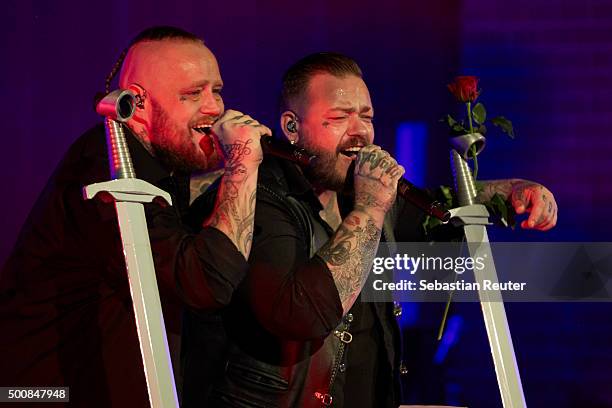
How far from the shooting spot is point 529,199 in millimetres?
2521

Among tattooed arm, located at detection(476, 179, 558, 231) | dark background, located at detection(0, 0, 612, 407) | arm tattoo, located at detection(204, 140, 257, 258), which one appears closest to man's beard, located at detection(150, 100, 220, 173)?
arm tattoo, located at detection(204, 140, 257, 258)

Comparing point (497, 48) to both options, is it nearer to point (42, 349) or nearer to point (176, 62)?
point (176, 62)

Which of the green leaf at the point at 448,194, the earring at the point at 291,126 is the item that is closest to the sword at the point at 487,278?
Answer: the green leaf at the point at 448,194

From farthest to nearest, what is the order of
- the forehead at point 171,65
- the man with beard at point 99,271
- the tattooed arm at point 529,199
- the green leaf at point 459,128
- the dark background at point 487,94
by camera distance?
the dark background at point 487,94 < the tattooed arm at point 529,199 < the forehead at point 171,65 < the green leaf at point 459,128 < the man with beard at point 99,271

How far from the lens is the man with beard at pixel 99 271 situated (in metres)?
1.96

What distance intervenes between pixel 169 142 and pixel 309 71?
47 centimetres

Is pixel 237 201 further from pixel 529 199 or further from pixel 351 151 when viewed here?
pixel 529 199

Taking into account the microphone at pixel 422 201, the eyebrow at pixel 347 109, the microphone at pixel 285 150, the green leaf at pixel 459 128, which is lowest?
the microphone at pixel 422 201

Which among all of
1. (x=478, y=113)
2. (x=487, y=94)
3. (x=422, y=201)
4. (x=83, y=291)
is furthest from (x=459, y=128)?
(x=487, y=94)

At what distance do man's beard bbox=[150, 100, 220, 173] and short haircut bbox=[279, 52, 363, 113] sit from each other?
1.25 feet

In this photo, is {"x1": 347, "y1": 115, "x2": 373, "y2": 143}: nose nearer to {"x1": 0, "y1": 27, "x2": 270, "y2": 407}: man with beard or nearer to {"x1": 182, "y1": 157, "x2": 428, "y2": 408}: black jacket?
{"x1": 182, "y1": 157, "x2": 428, "y2": 408}: black jacket

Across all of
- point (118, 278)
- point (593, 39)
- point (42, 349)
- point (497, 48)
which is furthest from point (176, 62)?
point (593, 39)

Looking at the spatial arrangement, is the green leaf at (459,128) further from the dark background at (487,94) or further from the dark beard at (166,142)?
the dark background at (487,94)

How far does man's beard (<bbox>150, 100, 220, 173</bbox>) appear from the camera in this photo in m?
2.29
